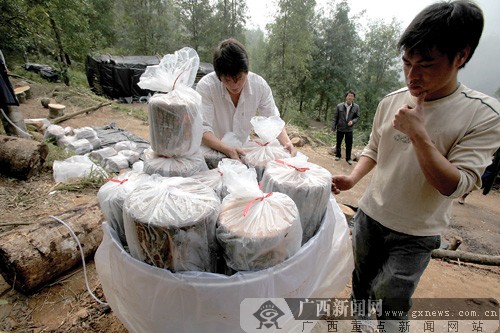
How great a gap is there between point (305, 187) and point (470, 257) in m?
3.52

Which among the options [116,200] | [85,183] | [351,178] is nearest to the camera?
[116,200]

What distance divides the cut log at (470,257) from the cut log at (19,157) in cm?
547

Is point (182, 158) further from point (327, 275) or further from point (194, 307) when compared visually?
point (327, 275)

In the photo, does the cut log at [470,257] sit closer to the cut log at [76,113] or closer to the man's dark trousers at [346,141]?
the man's dark trousers at [346,141]

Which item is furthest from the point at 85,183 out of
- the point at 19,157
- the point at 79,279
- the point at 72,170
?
the point at 79,279

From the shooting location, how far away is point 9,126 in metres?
4.47

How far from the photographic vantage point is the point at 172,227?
93 centimetres

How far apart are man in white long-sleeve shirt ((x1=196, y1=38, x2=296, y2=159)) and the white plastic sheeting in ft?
3.04

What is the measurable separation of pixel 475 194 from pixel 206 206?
908 centimetres

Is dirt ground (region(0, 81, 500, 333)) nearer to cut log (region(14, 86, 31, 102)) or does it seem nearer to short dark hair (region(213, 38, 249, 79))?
short dark hair (region(213, 38, 249, 79))

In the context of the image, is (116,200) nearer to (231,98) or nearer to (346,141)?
(231,98)

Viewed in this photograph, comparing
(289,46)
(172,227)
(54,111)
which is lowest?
(54,111)

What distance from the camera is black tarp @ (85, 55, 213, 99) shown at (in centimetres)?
1163

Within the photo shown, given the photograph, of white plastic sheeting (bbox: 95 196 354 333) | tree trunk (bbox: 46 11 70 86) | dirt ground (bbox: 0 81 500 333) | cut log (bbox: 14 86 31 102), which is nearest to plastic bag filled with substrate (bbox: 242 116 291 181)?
white plastic sheeting (bbox: 95 196 354 333)
